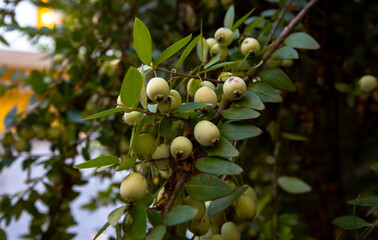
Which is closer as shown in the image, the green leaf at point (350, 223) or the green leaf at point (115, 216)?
the green leaf at point (115, 216)

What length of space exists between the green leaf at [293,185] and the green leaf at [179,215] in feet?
1.37

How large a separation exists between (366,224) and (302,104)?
40cm

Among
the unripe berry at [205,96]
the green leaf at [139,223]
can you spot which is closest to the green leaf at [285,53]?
the unripe berry at [205,96]

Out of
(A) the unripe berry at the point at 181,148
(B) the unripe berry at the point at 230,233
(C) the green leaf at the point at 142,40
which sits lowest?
(B) the unripe berry at the point at 230,233

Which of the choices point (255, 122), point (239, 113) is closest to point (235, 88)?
point (239, 113)

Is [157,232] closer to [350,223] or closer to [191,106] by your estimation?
[191,106]

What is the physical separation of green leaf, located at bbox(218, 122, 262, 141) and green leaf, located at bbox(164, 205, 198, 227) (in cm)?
8

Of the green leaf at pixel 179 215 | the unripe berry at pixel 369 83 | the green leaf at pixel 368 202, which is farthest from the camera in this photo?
the unripe berry at pixel 369 83

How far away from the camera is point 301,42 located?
1.34 feet

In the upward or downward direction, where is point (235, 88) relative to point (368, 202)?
upward

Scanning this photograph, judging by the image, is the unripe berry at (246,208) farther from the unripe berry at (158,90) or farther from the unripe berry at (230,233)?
the unripe berry at (158,90)

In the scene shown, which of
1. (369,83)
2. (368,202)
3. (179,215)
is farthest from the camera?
(369,83)

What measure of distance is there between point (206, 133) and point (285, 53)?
0.16 m

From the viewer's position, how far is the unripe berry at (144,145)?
0.29m
